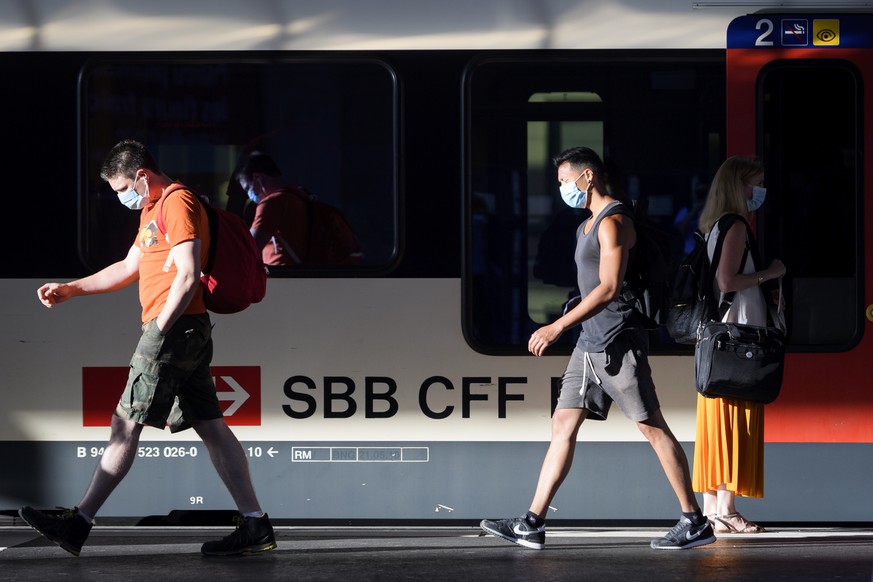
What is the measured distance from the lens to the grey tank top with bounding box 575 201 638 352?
220 inches

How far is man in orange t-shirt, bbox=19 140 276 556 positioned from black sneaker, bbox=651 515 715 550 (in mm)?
1694

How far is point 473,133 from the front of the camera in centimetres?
613

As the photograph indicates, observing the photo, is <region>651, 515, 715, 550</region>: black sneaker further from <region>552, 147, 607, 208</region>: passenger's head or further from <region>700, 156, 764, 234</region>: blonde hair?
<region>552, 147, 607, 208</region>: passenger's head

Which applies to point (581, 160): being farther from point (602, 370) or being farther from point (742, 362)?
point (742, 362)

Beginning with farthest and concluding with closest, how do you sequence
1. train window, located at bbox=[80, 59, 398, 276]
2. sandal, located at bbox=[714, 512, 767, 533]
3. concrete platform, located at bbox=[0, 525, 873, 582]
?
train window, located at bbox=[80, 59, 398, 276] < sandal, located at bbox=[714, 512, 767, 533] < concrete platform, located at bbox=[0, 525, 873, 582]

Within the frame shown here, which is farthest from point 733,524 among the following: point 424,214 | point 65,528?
point 65,528

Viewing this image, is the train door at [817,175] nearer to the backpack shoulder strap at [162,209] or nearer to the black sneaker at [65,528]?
the backpack shoulder strap at [162,209]

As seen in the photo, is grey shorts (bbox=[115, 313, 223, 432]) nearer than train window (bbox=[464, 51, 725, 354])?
Yes

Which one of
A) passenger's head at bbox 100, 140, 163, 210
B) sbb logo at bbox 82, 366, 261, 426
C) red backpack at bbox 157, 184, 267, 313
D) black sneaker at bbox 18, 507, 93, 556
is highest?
passenger's head at bbox 100, 140, 163, 210

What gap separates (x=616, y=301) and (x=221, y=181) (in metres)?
1.90

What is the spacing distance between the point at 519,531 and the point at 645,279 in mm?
1196

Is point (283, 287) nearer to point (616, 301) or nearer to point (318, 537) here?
point (318, 537)

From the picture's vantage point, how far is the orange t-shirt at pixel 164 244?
5426 mm

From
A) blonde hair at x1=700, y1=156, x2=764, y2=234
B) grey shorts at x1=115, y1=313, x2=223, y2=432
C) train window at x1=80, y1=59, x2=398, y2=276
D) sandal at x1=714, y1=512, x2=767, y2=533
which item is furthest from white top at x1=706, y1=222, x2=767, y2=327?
grey shorts at x1=115, y1=313, x2=223, y2=432
